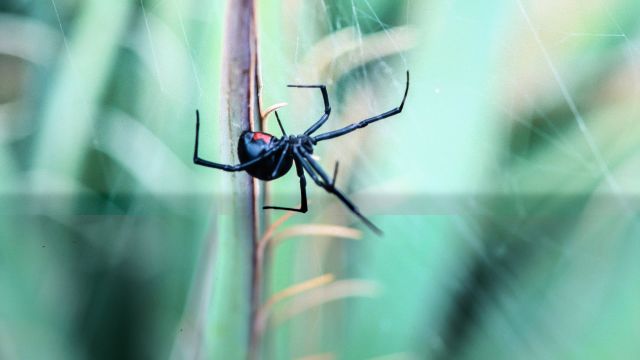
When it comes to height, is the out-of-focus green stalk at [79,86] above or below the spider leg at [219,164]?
above

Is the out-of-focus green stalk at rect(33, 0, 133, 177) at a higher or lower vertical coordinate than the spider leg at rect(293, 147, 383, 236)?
higher

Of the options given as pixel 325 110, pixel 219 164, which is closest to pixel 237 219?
pixel 219 164

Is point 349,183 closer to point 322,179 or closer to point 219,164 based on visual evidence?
point 322,179

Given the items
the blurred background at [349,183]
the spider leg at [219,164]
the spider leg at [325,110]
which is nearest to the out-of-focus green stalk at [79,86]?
the blurred background at [349,183]

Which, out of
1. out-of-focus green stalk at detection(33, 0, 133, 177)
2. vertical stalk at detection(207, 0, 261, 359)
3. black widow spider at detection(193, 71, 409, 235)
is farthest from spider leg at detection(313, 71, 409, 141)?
out-of-focus green stalk at detection(33, 0, 133, 177)

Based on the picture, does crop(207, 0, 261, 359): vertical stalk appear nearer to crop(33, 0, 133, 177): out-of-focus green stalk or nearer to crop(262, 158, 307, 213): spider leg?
crop(262, 158, 307, 213): spider leg

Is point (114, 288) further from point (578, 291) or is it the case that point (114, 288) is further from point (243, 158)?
point (578, 291)

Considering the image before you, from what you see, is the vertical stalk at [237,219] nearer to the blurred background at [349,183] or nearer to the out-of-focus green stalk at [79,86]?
the blurred background at [349,183]
